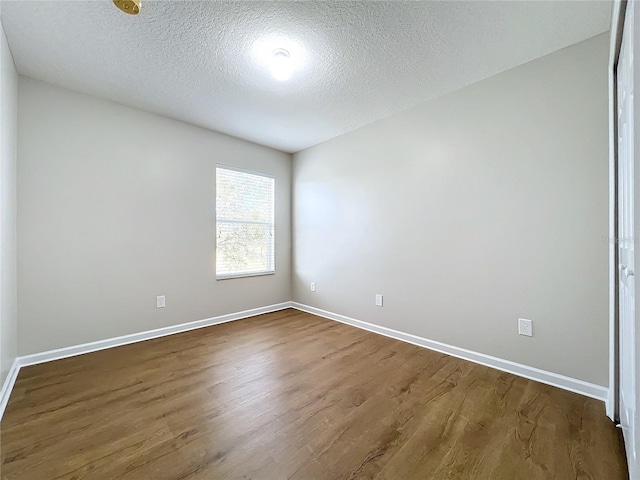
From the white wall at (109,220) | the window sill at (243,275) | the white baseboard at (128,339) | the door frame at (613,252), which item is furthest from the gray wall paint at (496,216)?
the white wall at (109,220)

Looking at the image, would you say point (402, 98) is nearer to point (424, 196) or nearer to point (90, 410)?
point (424, 196)

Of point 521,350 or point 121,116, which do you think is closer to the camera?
point 521,350

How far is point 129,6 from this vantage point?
149 centimetres

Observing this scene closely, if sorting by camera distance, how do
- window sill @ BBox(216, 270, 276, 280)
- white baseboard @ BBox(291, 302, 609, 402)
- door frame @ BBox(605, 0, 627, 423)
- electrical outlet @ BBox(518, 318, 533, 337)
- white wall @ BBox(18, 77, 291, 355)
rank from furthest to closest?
window sill @ BBox(216, 270, 276, 280)
white wall @ BBox(18, 77, 291, 355)
electrical outlet @ BBox(518, 318, 533, 337)
white baseboard @ BBox(291, 302, 609, 402)
door frame @ BBox(605, 0, 627, 423)

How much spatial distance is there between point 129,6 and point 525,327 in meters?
3.37

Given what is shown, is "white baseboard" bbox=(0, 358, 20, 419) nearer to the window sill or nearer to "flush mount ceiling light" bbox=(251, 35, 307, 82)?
the window sill

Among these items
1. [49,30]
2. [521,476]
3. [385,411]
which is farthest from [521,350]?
[49,30]

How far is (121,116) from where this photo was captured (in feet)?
8.94

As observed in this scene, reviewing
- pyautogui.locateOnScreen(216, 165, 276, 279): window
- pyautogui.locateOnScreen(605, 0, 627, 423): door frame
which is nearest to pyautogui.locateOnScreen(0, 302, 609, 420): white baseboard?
pyautogui.locateOnScreen(605, 0, 627, 423): door frame

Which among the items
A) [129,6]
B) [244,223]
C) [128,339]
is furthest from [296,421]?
[244,223]

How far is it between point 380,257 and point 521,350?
4.84 ft

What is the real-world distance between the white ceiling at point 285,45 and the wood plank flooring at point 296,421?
95.6 inches

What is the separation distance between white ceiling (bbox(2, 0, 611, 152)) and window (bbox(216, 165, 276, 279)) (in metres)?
1.17

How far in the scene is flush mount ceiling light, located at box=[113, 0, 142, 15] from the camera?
1.46 meters
